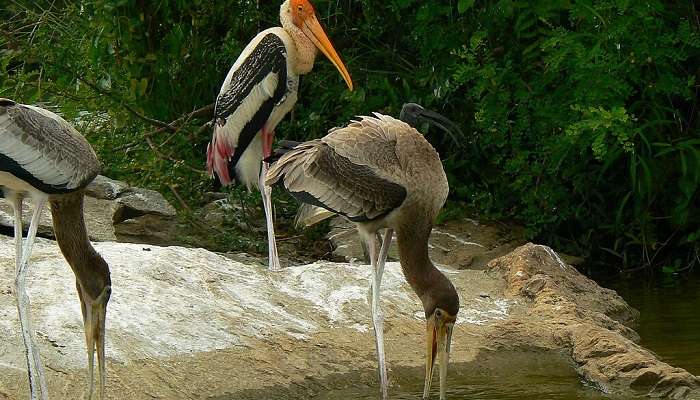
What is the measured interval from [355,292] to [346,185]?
89 centimetres

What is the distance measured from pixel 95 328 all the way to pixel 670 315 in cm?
423

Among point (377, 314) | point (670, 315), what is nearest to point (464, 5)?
point (670, 315)

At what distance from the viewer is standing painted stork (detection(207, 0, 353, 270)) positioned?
340 inches

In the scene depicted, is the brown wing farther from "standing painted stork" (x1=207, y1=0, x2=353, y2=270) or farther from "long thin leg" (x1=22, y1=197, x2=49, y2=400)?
"standing painted stork" (x1=207, y1=0, x2=353, y2=270)

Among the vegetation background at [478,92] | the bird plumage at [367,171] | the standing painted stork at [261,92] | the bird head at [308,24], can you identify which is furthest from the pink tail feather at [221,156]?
the bird plumage at [367,171]

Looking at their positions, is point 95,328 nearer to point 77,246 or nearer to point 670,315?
point 77,246

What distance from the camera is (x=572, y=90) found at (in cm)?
954

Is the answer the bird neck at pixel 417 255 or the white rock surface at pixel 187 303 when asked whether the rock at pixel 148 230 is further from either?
the bird neck at pixel 417 255

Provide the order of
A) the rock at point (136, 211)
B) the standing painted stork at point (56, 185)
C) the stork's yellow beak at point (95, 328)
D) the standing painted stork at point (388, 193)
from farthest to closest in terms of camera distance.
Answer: the rock at point (136, 211) < the standing painted stork at point (388, 193) < the standing painted stork at point (56, 185) < the stork's yellow beak at point (95, 328)

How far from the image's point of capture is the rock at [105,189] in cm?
987

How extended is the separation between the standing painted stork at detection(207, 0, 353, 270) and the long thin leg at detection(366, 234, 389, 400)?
6.13 ft

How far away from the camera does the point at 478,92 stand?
973 centimetres

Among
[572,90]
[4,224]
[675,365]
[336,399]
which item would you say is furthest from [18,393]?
[572,90]

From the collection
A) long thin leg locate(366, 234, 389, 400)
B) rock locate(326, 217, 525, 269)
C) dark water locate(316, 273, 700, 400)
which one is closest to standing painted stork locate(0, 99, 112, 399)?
dark water locate(316, 273, 700, 400)
